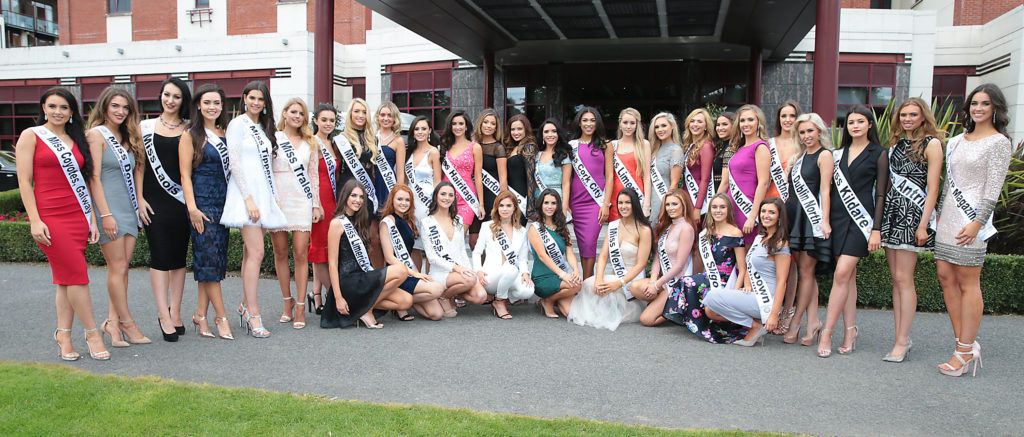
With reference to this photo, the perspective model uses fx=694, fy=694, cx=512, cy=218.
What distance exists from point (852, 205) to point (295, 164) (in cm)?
383

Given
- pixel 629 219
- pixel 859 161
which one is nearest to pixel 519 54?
pixel 629 219

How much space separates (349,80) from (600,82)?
8012 millimetres

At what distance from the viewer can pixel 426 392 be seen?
148 inches

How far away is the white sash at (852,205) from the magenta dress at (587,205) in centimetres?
196

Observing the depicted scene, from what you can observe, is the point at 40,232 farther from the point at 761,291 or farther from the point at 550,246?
the point at 761,291

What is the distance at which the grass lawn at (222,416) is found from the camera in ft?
10.3

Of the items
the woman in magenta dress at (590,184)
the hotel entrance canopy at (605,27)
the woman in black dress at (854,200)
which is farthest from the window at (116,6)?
the woman in black dress at (854,200)

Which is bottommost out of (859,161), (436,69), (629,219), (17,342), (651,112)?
(17,342)

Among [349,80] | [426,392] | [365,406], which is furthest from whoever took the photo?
[349,80]

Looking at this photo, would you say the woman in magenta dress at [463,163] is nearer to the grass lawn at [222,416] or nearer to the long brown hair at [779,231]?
the long brown hair at [779,231]

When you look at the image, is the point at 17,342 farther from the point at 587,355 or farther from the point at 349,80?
the point at 349,80

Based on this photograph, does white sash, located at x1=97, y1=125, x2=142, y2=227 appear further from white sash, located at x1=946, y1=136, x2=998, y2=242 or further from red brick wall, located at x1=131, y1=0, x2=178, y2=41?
red brick wall, located at x1=131, y1=0, x2=178, y2=41

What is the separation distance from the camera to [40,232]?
402 cm

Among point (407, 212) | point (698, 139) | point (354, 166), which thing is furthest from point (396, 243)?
point (698, 139)
